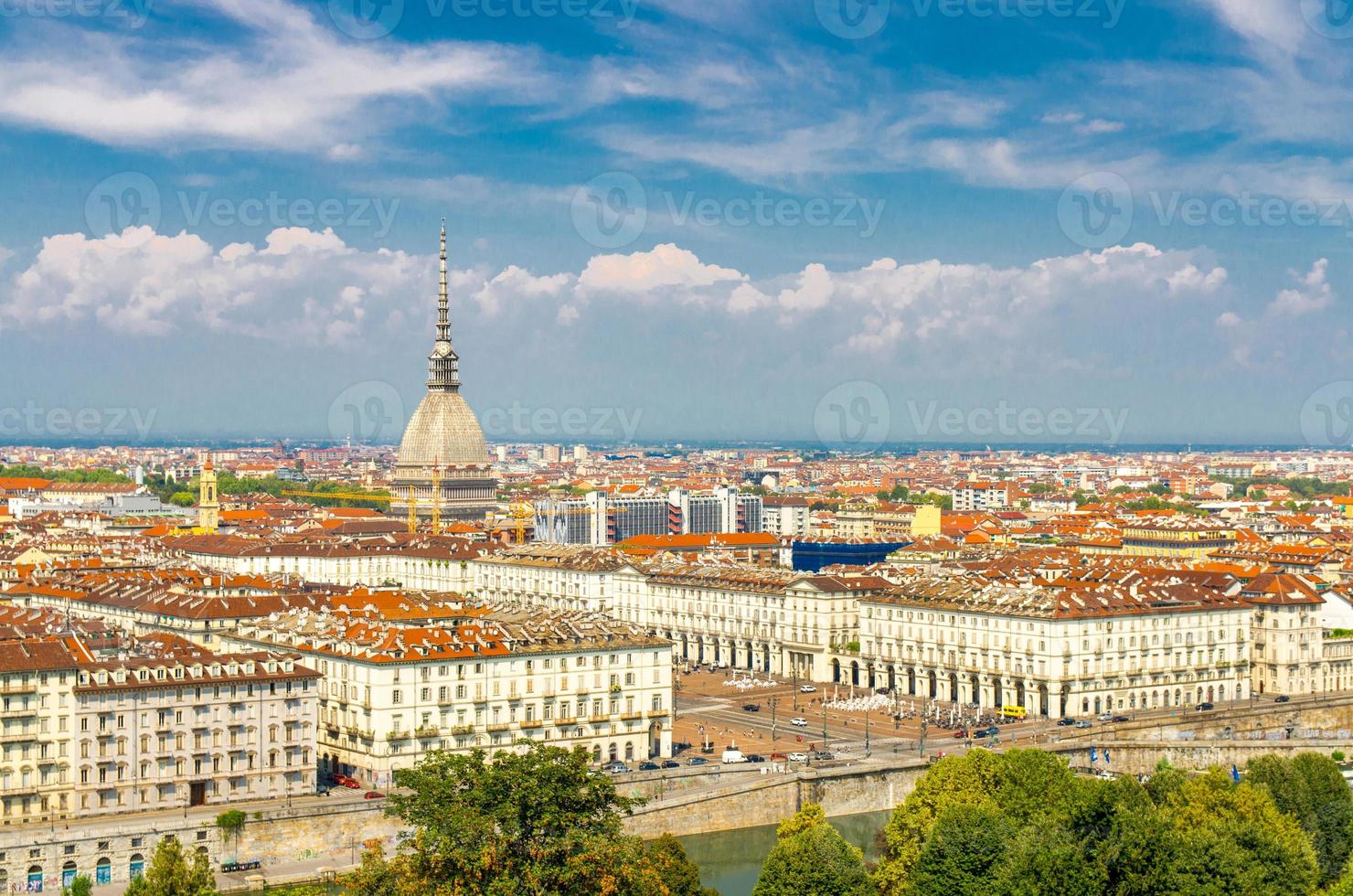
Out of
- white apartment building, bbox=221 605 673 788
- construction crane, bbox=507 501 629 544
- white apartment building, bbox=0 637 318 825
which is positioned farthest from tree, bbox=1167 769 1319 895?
construction crane, bbox=507 501 629 544

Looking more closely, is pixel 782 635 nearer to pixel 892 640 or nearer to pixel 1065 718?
pixel 892 640

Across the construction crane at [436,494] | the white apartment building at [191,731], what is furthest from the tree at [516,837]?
the construction crane at [436,494]

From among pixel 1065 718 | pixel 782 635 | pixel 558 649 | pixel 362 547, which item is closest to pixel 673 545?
pixel 362 547

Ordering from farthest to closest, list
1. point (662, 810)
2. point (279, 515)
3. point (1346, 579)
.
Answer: point (279, 515) < point (1346, 579) < point (662, 810)

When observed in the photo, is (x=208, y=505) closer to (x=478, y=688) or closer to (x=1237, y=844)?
(x=478, y=688)

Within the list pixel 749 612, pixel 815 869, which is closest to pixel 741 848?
pixel 815 869

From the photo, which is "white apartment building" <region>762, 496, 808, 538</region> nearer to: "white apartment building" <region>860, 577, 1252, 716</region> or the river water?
"white apartment building" <region>860, 577, 1252, 716</region>

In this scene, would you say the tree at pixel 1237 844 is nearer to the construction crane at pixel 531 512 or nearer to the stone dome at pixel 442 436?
the construction crane at pixel 531 512
